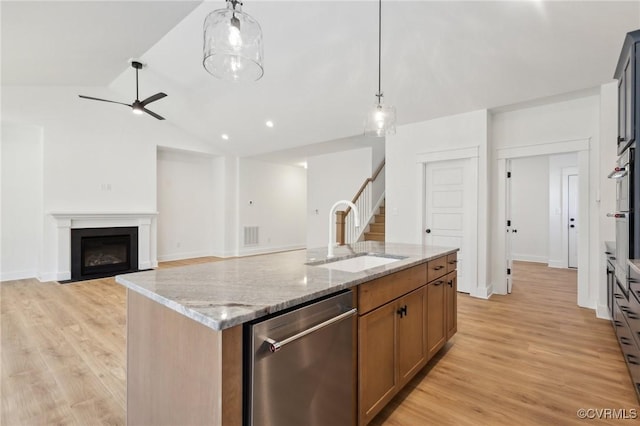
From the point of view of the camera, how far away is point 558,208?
6.80 m

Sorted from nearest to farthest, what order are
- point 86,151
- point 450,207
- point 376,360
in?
point 376,360 < point 450,207 < point 86,151

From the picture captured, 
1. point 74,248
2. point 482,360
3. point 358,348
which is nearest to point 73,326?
point 74,248

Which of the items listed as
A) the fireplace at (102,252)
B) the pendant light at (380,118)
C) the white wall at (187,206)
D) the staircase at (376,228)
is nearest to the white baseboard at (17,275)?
the fireplace at (102,252)

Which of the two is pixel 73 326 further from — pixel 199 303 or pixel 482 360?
pixel 482 360

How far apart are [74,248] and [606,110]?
818 cm

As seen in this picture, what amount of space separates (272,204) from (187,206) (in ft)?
7.83

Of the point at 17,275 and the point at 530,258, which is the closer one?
the point at 17,275

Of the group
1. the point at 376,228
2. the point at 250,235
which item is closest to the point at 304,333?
the point at 376,228

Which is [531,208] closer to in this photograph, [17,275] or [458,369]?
[458,369]

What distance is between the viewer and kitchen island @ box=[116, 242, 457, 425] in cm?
102

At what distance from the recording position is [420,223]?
16.4ft

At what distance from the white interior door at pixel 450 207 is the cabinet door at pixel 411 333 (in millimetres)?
2790

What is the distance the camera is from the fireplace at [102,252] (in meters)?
5.65

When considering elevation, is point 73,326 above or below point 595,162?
below
